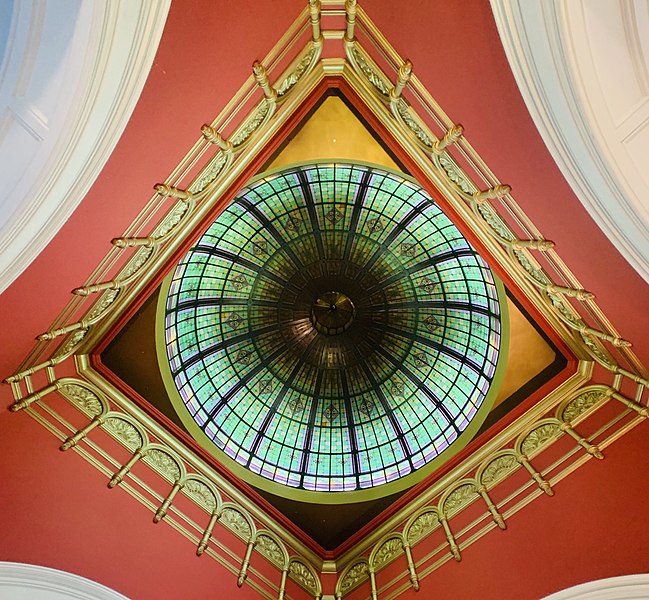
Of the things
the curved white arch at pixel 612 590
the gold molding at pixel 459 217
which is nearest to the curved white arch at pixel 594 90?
the gold molding at pixel 459 217

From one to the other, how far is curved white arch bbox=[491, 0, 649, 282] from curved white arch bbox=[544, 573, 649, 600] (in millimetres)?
4381

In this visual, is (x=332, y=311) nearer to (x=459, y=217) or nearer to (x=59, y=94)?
(x=459, y=217)

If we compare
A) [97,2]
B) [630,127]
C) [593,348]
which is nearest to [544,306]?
[593,348]

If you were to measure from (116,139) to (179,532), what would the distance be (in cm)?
675

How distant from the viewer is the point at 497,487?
9.27m

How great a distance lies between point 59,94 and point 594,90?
5.29 m

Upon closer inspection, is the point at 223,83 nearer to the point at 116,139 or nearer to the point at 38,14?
the point at 116,139

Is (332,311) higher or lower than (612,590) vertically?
higher

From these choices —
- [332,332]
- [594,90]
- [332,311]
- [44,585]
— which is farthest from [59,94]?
[332,332]

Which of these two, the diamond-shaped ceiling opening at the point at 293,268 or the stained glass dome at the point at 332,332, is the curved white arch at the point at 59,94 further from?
the stained glass dome at the point at 332,332

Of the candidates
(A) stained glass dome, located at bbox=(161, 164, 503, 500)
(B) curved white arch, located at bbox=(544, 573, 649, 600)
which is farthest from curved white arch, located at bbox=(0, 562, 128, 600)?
(B) curved white arch, located at bbox=(544, 573, 649, 600)

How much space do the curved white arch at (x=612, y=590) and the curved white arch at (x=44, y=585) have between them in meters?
6.68

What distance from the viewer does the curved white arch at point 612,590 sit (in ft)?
22.3

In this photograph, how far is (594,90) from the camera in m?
5.07
